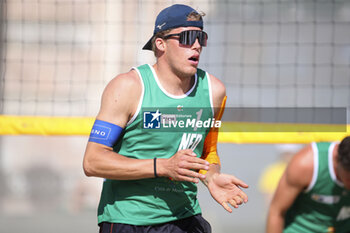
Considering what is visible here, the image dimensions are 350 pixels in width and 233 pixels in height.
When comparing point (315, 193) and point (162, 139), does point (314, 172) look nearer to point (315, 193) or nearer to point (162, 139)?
point (315, 193)

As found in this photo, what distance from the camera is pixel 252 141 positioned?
4.98 m

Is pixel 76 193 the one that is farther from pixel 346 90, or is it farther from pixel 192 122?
pixel 346 90

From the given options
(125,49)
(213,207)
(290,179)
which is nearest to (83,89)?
(125,49)

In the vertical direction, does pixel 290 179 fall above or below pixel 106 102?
below

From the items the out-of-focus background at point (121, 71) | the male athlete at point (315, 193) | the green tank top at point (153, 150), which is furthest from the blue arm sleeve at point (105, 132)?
→ the out-of-focus background at point (121, 71)

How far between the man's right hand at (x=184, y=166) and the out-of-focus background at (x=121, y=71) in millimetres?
2351

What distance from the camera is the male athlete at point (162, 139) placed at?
9.30 ft

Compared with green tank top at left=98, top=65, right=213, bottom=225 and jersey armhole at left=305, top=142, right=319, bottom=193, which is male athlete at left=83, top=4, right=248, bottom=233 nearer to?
green tank top at left=98, top=65, right=213, bottom=225

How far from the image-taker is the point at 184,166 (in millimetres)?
2631

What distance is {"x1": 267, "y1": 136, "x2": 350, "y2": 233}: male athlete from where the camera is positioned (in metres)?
2.78

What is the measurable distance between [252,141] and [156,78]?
6.88 feet

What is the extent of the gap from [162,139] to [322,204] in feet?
3.08

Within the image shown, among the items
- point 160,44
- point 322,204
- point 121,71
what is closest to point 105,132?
point 160,44

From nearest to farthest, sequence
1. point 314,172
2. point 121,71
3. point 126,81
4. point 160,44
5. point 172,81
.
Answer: point 314,172, point 126,81, point 172,81, point 160,44, point 121,71
